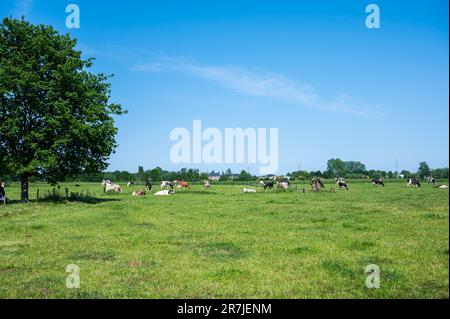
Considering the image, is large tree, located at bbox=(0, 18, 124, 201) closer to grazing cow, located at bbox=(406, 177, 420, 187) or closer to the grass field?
the grass field

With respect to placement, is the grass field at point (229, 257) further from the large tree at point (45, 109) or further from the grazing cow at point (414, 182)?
the grazing cow at point (414, 182)

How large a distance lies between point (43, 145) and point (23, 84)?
17.8 ft

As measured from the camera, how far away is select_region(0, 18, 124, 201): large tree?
112 feet

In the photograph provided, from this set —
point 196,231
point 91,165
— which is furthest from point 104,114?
point 196,231

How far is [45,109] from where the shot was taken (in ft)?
116

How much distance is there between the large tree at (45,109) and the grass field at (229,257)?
14.9 metres

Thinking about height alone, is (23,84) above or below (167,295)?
above

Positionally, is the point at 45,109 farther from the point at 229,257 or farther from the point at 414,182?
the point at 414,182

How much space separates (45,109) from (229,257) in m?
28.8

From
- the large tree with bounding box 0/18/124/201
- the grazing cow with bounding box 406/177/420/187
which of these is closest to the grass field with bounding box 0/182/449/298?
the large tree with bounding box 0/18/124/201

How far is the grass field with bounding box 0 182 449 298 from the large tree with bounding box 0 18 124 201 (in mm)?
14857

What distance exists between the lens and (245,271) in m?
10.6

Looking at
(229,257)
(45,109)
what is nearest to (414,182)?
(45,109)
